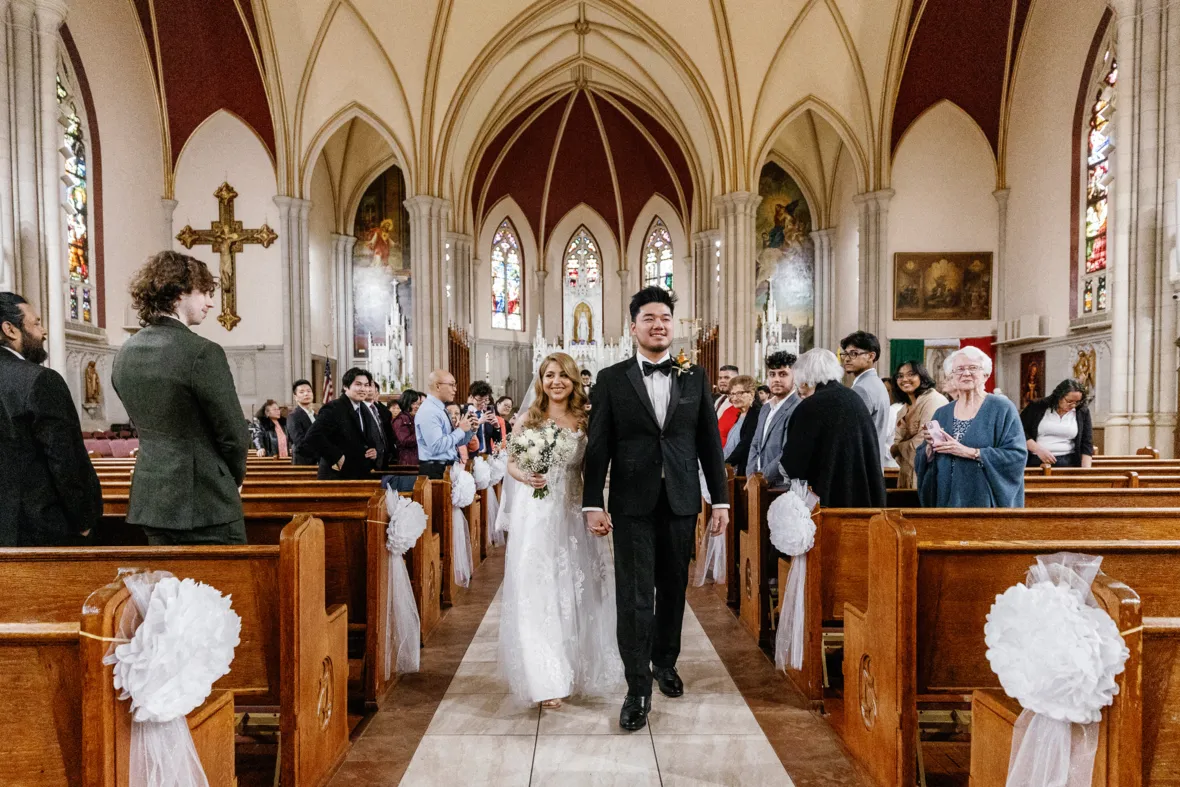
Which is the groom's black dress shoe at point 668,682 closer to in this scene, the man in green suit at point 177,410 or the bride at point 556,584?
the bride at point 556,584

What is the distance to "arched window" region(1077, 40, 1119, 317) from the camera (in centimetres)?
1227

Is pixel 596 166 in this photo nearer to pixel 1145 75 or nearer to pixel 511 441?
pixel 1145 75

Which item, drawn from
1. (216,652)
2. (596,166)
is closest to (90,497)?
(216,652)

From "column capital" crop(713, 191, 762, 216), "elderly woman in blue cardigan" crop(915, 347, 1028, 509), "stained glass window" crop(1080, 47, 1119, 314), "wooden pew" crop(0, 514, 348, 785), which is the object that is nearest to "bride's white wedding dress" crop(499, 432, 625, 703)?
"wooden pew" crop(0, 514, 348, 785)

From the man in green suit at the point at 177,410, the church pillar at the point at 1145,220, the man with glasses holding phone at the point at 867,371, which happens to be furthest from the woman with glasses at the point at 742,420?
the church pillar at the point at 1145,220

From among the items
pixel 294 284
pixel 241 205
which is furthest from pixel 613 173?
pixel 241 205

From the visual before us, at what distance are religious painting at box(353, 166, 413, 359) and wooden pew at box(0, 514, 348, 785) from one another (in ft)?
63.4

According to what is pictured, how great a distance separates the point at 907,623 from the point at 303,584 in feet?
6.72

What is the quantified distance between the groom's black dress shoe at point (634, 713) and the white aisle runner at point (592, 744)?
1.4 inches

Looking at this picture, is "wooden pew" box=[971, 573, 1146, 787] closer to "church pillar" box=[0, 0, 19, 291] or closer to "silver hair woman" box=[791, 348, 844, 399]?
"silver hair woman" box=[791, 348, 844, 399]

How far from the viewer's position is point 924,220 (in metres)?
15.4

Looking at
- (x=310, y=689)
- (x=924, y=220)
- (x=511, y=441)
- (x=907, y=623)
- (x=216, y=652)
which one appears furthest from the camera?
(x=924, y=220)

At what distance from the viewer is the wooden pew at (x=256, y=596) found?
2.36 metres

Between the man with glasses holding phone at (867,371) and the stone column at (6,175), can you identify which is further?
the stone column at (6,175)
